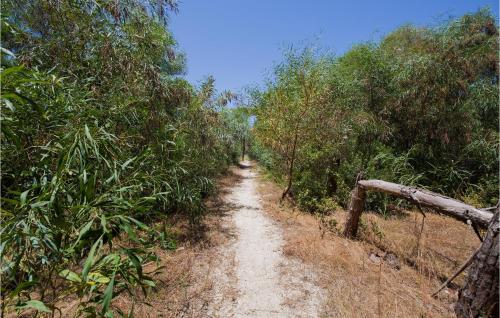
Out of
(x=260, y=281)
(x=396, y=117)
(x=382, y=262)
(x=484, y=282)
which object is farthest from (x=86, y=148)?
(x=396, y=117)

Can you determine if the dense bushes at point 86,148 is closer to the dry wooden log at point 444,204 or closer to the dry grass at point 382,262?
the dry grass at point 382,262

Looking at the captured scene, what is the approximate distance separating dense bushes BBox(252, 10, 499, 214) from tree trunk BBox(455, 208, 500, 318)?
3.67 meters

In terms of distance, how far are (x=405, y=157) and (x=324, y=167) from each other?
204 centimetres

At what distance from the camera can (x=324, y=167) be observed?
6727 millimetres

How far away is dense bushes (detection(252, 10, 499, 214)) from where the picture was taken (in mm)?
6055

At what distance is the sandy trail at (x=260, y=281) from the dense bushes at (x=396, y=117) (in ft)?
7.66

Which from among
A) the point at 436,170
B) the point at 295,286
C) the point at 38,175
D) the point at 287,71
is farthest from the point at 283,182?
the point at 38,175

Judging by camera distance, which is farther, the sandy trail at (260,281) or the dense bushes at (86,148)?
the sandy trail at (260,281)

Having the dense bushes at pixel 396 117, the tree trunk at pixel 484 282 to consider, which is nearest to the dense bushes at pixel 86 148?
the dense bushes at pixel 396 117

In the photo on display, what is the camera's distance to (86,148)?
1583 millimetres

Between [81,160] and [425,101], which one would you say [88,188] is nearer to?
[81,160]

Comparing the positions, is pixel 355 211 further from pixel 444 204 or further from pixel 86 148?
pixel 86 148

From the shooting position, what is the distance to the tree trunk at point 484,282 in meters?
2.08

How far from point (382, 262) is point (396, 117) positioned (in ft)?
16.6
